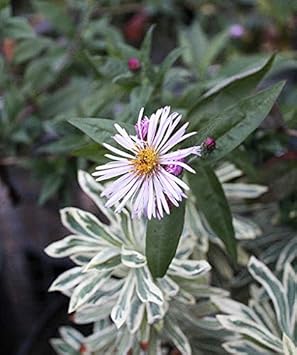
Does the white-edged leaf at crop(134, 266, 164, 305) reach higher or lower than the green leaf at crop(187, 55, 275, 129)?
lower

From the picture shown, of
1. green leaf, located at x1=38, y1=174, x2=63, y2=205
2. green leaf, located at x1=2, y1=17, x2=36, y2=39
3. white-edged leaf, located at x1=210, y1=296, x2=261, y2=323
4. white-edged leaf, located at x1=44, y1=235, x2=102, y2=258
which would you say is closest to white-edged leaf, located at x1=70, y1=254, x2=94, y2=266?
white-edged leaf, located at x1=44, y1=235, x2=102, y2=258

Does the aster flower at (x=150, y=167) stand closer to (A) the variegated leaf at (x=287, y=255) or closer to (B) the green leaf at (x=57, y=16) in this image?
(A) the variegated leaf at (x=287, y=255)

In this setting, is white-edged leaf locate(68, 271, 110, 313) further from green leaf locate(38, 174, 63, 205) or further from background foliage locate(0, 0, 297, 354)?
green leaf locate(38, 174, 63, 205)

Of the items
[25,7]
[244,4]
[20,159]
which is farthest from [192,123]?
[25,7]

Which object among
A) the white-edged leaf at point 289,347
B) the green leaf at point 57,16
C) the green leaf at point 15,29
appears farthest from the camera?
the green leaf at point 57,16

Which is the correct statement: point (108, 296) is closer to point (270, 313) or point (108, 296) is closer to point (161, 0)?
point (270, 313)

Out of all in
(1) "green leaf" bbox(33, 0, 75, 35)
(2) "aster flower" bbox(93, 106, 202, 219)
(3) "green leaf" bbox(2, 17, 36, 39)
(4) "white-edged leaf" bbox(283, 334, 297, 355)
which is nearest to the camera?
(2) "aster flower" bbox(93, 106, 202, 219)

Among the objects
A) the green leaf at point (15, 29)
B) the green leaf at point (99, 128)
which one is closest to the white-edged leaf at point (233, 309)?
the green leaf at point (99, 128)
